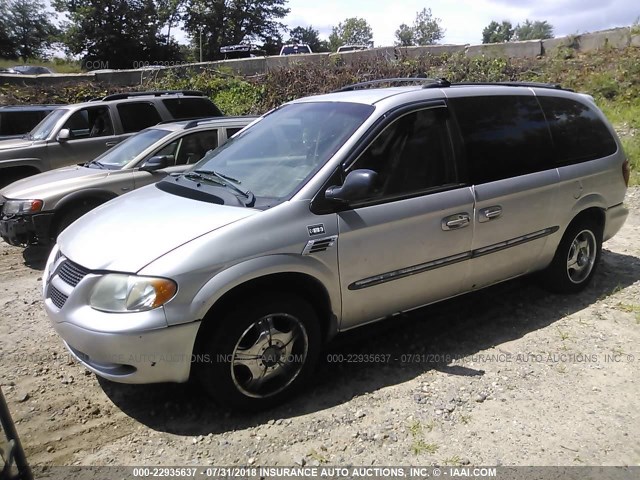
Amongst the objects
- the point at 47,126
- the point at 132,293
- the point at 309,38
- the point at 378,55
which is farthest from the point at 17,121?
the point at 309,38

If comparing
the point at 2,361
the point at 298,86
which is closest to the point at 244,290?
the point at 2,361

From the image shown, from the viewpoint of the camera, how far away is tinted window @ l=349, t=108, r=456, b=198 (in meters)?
3.55

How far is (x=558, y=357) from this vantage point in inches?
152

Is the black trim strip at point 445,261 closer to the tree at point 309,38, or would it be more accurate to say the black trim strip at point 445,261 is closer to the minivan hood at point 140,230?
the minivan hood at point 140,230

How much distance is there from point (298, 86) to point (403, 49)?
3.29m

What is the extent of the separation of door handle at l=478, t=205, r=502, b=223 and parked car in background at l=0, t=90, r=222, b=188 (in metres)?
6.75

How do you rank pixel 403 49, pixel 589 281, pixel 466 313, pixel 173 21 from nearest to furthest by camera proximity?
1. pixel 466 313
2. pixel 589 281
3. pixel 403 49
4. pixel 173 21

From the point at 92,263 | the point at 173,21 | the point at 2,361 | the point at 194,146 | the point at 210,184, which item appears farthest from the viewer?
the point at 173,21

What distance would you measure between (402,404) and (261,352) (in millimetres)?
949

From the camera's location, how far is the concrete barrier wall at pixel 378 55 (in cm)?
1362

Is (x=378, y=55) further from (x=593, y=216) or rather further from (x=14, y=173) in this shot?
(x=593, y=216)

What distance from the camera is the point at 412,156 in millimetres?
3699

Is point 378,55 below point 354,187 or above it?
above

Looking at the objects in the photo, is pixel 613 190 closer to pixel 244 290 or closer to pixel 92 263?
pixel 244 290
